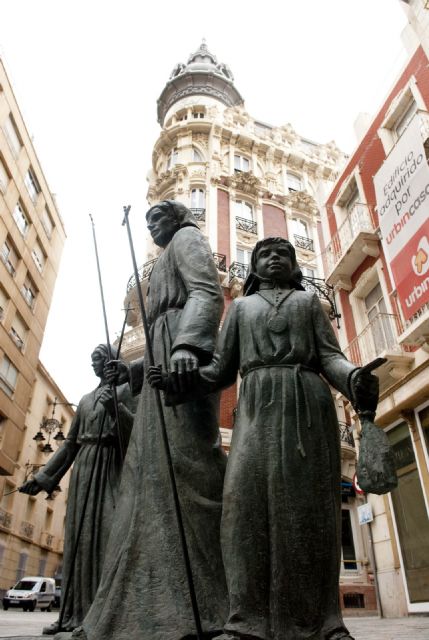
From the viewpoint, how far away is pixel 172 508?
2.49 m

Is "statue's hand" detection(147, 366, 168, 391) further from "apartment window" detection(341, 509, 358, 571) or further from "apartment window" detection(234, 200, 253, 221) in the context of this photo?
"apartment window" detection(234, 200, 253, 221)

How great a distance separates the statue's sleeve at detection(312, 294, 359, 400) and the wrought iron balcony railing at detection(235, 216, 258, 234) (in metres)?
23.0

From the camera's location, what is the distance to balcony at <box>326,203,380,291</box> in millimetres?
14922

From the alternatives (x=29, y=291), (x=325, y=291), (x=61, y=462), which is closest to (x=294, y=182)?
(x=325, y=291)

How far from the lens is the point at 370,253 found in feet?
49.3

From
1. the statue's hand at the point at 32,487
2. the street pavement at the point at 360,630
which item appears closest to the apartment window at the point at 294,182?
the street pavement at the point at 360,630

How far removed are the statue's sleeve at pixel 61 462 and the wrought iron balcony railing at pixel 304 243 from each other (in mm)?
23694

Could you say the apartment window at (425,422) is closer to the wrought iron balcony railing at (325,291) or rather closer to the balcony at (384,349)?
the balcony at (384,349)

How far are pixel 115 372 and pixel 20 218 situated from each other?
85.4ft

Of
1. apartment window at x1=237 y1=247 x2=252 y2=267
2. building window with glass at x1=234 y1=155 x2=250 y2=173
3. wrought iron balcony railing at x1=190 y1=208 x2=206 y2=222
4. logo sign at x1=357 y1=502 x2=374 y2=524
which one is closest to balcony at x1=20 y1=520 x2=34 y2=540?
apartment window at x1=237 y1=247 x2=252 y2=267

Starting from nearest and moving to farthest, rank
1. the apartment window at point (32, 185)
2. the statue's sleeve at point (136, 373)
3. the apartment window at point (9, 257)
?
the statue's sleeve at point (136, 373)
the apartment window at point (9, 257)
the apartment window at point (32, 185)

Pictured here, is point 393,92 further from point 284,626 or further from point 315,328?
point 284,626

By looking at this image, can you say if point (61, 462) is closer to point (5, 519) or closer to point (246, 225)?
point (246, 225)

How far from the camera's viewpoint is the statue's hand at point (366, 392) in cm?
221
